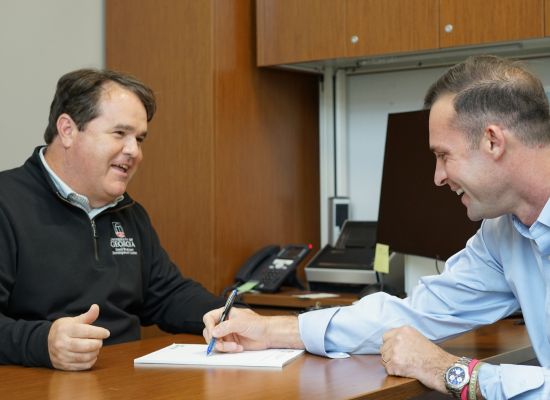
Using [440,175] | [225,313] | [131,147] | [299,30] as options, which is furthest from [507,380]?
[299,30]

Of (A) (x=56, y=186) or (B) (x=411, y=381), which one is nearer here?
(B) (x=411, y=381)

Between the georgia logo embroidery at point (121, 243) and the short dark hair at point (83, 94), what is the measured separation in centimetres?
31

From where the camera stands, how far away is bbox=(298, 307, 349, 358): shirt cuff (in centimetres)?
210

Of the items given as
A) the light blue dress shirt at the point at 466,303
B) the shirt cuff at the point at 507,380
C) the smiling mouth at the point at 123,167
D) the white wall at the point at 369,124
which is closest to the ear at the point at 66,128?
the smiling mouth at the point at 123,167

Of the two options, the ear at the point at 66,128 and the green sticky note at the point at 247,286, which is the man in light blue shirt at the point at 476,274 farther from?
the green sticky note at the point at 247,286

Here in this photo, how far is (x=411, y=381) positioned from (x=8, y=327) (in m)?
0.91

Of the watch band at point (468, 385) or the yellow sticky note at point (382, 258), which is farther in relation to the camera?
the yellow sticky note at point (382, 258)

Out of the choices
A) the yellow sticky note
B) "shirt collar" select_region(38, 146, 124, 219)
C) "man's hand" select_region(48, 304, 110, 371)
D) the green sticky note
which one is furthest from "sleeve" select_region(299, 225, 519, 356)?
the green sticky note

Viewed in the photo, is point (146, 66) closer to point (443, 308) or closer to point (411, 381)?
point (443, 308)

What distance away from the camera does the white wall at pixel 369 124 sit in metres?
3.99

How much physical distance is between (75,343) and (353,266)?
1.79 meters

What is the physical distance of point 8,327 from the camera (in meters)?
2.06

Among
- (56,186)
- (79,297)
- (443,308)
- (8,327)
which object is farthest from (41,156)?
(443,308)

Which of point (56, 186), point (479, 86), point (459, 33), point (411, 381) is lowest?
point (411, 381)
